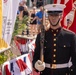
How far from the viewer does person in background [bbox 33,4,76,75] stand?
15.3 feet

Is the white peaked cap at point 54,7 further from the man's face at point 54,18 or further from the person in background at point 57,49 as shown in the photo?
the man's face at point 54,18

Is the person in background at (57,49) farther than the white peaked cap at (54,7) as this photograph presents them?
No

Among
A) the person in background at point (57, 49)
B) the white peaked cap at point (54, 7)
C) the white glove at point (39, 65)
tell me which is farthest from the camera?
the white peaked cap at point (54, 7)

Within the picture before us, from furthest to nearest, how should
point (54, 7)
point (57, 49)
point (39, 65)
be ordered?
point (54, 7)
point (57, 49)
point (39, 65)

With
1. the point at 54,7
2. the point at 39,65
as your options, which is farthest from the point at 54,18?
the point at 39,65

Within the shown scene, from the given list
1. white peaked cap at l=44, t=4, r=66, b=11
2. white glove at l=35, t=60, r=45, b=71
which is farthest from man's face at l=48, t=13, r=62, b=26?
white glove at l=35, t=60, r=45, b=71

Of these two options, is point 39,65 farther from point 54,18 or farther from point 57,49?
point 54,18

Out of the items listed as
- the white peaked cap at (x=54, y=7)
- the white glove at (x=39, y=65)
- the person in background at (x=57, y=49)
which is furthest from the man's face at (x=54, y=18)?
the white glove at (x=39, y=65)

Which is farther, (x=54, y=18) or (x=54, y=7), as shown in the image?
(x=54, y=7)

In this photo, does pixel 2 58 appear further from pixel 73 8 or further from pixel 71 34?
pixel 73 8

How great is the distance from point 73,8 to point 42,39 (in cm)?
319

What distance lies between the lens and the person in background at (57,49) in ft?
15.3

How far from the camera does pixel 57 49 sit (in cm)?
476

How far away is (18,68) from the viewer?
6.07 meters
